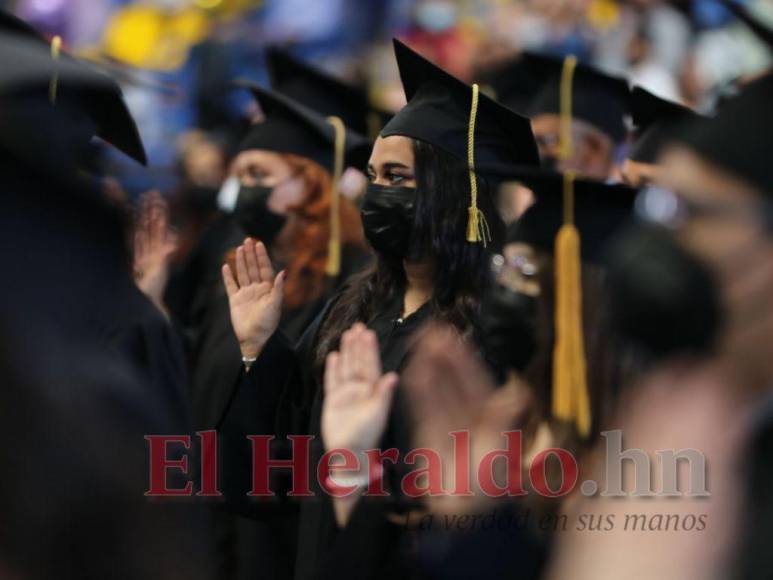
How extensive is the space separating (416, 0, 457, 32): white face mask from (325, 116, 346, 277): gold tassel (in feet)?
21.2

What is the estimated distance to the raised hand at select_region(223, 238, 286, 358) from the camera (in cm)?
399

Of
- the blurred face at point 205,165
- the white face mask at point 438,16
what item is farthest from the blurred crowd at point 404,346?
the white face mask at point 438,16

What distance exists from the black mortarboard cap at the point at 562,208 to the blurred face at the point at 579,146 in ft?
9.31

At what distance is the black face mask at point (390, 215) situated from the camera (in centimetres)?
383

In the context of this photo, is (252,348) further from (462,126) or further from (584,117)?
(584,117)

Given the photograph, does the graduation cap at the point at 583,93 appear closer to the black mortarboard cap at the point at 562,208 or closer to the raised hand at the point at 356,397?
the black mortarboard cap at the point at 562,208

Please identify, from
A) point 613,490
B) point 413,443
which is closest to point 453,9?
point 413,443

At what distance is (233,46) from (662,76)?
6.90 meters

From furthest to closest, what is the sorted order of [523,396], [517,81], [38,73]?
[517,81], [523,396], [38,73]

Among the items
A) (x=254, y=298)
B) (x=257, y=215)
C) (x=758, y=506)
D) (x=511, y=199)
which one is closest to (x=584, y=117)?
(x=511, y=199)

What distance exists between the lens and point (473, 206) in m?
3.85

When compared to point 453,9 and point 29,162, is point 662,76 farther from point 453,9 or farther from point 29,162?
point 29,162

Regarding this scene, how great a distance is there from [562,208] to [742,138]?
1.05 meters

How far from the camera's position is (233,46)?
548 inches
